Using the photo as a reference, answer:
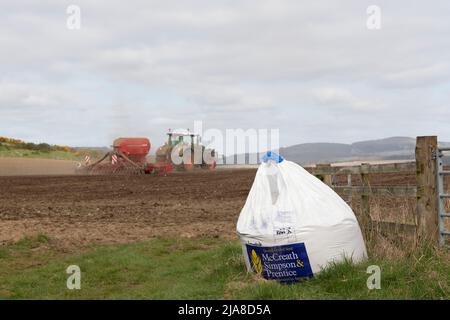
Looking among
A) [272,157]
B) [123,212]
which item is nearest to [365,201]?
[272,157]

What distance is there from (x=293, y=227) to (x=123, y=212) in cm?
934

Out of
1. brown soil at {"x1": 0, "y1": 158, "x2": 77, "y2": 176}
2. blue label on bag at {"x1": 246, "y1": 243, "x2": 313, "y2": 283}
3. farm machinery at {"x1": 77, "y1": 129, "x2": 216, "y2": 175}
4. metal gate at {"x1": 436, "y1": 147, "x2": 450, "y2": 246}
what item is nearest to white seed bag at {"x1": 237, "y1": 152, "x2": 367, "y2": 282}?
blue label on bag at {"x1": 246, "y1": 243, "x2": 313, "y2": 283}

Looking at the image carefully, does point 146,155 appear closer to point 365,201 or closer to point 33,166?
point 33,166

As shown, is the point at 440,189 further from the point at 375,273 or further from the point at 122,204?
the point at 122,204

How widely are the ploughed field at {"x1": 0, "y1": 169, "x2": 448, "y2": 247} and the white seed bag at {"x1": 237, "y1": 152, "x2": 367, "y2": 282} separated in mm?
1206

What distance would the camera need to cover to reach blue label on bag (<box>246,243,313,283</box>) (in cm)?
610

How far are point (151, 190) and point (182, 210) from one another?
761 cm

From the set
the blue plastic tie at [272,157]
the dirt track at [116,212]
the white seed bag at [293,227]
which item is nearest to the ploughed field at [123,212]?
the dirt track at [116,212]

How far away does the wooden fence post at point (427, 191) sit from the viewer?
6.55 m

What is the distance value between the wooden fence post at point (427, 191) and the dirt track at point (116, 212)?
463 cm

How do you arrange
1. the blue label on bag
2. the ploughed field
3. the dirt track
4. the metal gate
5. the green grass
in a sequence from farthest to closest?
the dirt track < the ploughed field < the metal gate < the blue label on bag < the green grass

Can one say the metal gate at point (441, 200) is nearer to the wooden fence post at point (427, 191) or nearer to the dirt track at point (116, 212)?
the wooden fence post at point (427, 191)

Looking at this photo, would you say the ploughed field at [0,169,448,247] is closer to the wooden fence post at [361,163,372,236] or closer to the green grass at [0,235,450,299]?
the wooden fence post at [361,163,372,236]
